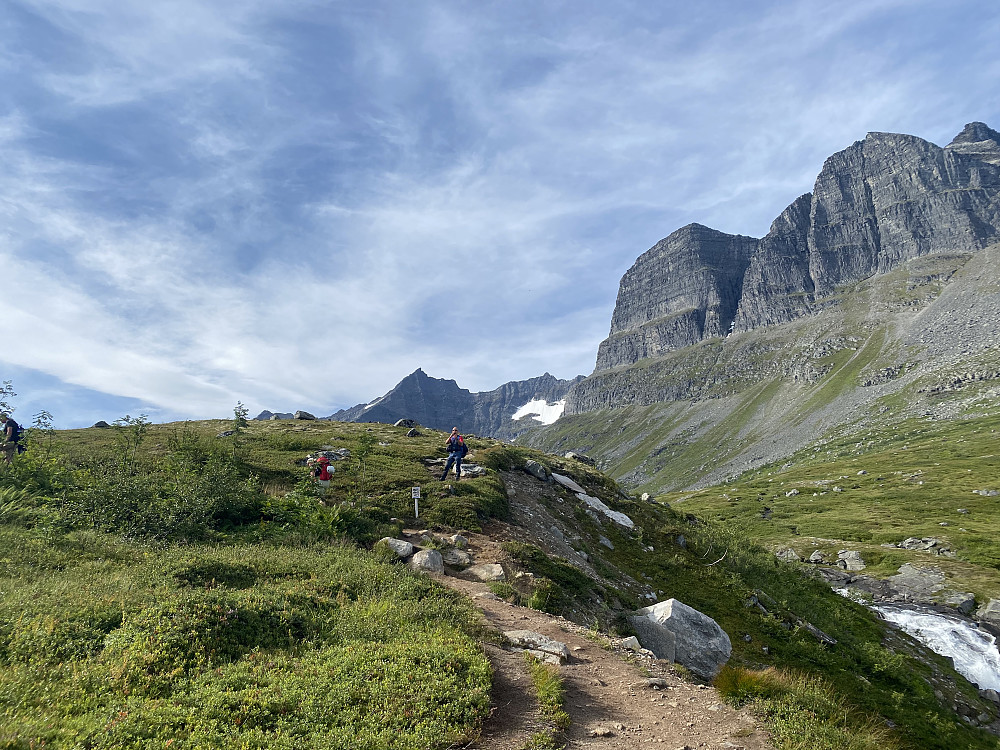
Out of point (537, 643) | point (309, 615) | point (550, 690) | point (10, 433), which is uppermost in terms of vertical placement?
point (10, 433)

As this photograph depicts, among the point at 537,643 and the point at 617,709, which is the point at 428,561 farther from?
the point at 617,709

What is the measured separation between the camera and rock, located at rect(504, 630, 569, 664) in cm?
1121

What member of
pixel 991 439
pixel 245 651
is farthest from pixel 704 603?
pixel 991 439

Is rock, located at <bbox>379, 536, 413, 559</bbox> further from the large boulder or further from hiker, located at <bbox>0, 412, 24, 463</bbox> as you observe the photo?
hiker, located at <bbox>0, 412, 24, 463</bbox>

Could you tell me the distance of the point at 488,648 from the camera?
10.8 meters

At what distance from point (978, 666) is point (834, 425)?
165739 mm

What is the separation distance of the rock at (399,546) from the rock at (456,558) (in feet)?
4.21

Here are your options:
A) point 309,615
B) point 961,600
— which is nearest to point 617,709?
point 309,615

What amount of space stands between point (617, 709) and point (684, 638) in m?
7.28

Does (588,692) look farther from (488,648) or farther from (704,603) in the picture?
(704,603)

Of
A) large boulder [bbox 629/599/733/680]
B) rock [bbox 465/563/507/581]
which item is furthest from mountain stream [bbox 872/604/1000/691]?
rock [bbox 465/563/507/581]

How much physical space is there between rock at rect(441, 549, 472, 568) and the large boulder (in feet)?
19.9

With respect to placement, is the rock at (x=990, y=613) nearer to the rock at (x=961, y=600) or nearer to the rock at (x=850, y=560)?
the rock at (x=961, y=600)

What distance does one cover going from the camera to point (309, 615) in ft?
36.3
